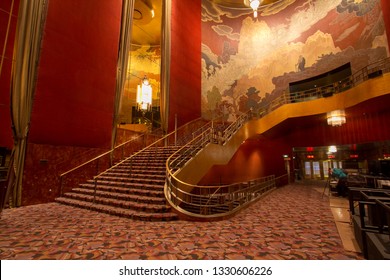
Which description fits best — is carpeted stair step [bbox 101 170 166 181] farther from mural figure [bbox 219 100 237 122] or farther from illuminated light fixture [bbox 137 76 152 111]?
mural figure [bbox 219 100 237 122]

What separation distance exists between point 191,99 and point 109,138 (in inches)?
256

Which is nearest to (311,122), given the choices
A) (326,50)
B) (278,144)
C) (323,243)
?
(278,144)

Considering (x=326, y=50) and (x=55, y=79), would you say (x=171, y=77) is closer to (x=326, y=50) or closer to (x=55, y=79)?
(x=55, y=79)

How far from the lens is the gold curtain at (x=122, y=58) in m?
8.86

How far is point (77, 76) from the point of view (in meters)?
7.47

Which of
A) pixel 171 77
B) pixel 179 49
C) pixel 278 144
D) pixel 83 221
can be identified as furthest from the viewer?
pixel 278 144

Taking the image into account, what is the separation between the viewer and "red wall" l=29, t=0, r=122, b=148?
22.0ft

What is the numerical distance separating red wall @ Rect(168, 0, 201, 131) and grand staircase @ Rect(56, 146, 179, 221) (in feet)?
14.6

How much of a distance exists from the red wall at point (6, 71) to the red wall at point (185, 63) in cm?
689

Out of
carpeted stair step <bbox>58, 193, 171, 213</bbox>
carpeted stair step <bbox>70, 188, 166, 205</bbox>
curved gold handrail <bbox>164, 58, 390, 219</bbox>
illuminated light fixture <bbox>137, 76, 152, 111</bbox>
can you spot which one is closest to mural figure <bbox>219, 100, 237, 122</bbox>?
curved gold handrail <bbox>164, 58, 390, 219</bbox>

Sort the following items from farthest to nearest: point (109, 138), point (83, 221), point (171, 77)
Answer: point (171, 77) → point (109, 138) → point (83, 221)

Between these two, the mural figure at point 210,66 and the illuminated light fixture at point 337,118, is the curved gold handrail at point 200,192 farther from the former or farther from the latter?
the mural figure at point 210,66

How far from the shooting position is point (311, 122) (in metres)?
12.5

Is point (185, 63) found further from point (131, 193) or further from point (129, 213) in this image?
point (129, 213)
